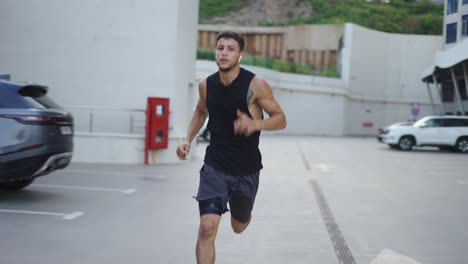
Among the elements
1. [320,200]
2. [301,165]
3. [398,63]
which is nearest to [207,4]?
[398,63]

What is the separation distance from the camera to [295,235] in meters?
6.80

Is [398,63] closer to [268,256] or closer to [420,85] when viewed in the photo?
[420,85]

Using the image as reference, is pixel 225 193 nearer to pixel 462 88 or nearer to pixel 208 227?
pixel 208 227

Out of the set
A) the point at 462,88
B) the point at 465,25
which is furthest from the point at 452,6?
the point at 462,88

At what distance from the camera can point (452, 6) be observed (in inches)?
1864

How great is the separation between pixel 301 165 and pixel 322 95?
119ft

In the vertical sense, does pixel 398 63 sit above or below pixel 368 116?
above

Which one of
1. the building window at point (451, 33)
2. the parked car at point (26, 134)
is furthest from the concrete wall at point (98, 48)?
the building window at point (451, 33)

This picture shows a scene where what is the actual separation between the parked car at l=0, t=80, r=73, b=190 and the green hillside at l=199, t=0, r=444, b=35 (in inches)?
2556

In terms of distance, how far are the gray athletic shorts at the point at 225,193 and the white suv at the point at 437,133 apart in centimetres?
2439

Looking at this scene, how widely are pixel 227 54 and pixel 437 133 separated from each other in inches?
983

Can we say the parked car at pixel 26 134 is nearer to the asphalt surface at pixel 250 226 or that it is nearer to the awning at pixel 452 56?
the asphalt surface at pixel 250 226

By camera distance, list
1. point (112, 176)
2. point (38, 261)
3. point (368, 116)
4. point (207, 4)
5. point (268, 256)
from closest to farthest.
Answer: point (38, 261) → point (268, 256) → point (112, 176) → point (368, 116) → point (207, 4)

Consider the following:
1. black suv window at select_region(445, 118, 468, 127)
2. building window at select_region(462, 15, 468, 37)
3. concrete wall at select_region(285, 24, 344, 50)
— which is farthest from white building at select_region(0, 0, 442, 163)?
concrete wall at select_region(285, 24, 344, 50)
